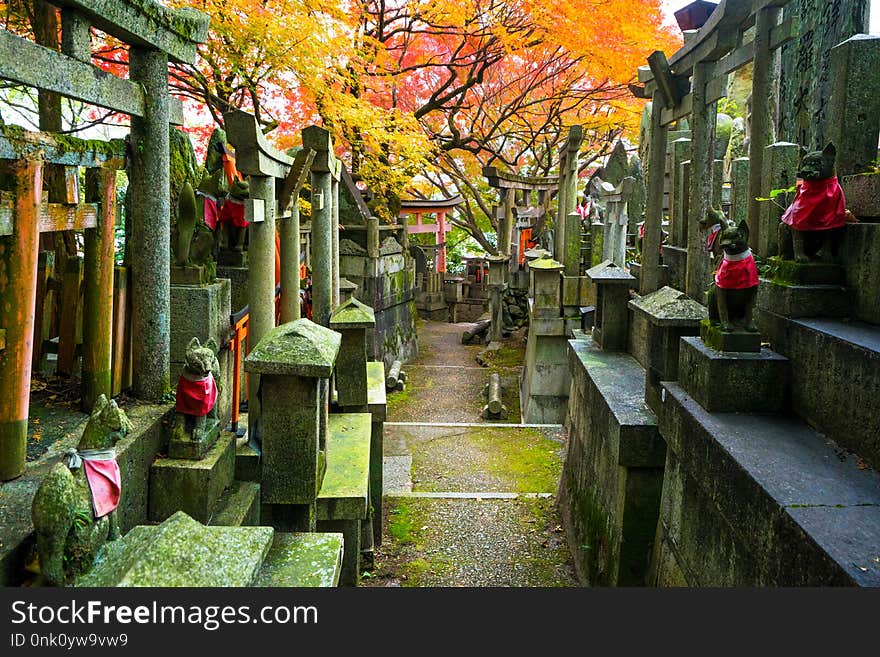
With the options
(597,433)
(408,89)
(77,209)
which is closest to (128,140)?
(77,209)

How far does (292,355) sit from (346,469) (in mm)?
1895

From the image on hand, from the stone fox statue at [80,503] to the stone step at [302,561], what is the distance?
2.65 feet

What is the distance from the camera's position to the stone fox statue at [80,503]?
324 centimetres

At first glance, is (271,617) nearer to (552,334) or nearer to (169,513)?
(169,513)

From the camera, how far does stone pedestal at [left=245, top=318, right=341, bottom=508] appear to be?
498 cm

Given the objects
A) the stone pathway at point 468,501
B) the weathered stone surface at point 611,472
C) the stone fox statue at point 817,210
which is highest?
the stone fox statue at point 817,210

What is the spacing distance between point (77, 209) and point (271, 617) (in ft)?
10.7

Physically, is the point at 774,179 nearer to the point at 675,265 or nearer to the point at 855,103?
the point at 855,103

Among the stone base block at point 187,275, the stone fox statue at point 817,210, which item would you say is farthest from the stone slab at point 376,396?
the stone fox statue at point 817,210

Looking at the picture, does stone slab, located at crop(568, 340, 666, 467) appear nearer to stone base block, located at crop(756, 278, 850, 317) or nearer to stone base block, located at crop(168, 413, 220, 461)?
stone base block, located at crop(756, 278, 850, 317)

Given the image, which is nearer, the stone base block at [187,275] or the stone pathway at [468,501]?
the stone base block at [187,275]

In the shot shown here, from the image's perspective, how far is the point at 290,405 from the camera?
5.13 metres

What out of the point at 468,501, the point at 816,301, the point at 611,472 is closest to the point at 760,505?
the point at 816,301

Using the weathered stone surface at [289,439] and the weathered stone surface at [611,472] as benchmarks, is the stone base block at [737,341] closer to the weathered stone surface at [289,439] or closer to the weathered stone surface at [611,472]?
the weathered stone surface at [611,472]
